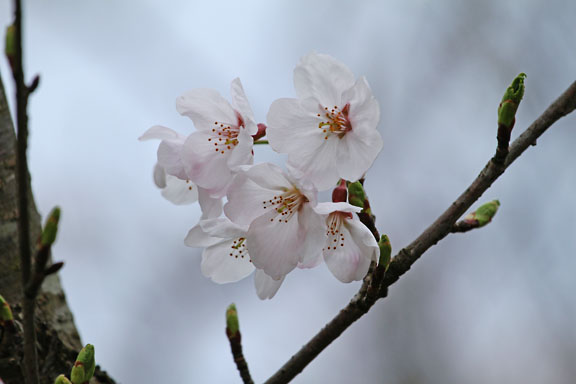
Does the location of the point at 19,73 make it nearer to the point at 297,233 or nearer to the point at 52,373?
the point at 297,233

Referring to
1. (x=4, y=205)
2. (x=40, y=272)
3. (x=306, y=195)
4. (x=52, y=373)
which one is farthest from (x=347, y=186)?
(x=4, y=205)

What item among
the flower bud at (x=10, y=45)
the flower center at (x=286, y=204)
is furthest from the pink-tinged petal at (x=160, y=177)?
the flower bud at (x=10, y=45)

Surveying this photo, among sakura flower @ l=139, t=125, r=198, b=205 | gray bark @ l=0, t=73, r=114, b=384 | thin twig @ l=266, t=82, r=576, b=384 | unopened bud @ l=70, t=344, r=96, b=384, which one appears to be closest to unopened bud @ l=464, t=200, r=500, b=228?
thin twig @ l=266, t=82, r=576, b=384

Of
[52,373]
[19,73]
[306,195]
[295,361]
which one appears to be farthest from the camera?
[52,373]

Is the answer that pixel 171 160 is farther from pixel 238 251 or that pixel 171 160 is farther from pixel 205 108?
pixel 238 251

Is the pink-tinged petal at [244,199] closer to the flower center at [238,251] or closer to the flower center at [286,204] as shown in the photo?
the flower center at [286,204]

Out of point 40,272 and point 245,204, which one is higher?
point 245,204

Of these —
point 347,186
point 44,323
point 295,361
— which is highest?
point 347,186
